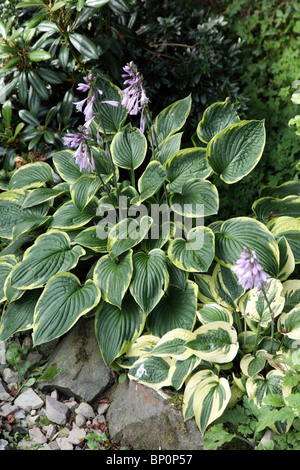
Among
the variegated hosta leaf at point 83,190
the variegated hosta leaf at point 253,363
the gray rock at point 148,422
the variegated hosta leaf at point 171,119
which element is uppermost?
the variegated hosta leaf at point 171,119

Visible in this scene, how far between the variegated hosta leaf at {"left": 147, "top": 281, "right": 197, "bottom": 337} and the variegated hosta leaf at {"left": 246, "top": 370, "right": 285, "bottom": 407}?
0.45m

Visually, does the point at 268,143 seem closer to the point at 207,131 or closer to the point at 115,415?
the point at 207,131

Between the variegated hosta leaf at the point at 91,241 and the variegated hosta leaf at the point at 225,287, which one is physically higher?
the variegated hosta leaf at the point at 91,241

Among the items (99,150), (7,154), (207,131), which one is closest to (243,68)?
(207,131)

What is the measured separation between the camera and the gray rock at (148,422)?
230 cm

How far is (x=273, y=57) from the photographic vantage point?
3982mm

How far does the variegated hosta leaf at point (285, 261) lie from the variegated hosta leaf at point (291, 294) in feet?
0.19

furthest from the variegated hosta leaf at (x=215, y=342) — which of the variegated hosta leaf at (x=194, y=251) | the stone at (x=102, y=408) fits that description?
the stone at (x=102, y=408)

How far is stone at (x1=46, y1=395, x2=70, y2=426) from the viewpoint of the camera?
8.38ft

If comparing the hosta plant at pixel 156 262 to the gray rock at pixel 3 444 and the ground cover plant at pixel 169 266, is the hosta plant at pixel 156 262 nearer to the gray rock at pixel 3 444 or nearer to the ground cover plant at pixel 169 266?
the ground cover plant at pixel 169 266

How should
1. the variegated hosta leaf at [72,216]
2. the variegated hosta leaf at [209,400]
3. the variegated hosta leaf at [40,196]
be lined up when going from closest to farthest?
1. the variegated hosta leaf at [209,400]
2. the variegated hosta leaf at [72,216]
3. the variegated hosta leaf at [40,196]

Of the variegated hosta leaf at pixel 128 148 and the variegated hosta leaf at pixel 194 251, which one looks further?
the variegated hosta leaf at pixel 128 148

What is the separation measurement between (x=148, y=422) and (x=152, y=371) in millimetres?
264

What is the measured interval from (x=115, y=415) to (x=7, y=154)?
6.99 ft
